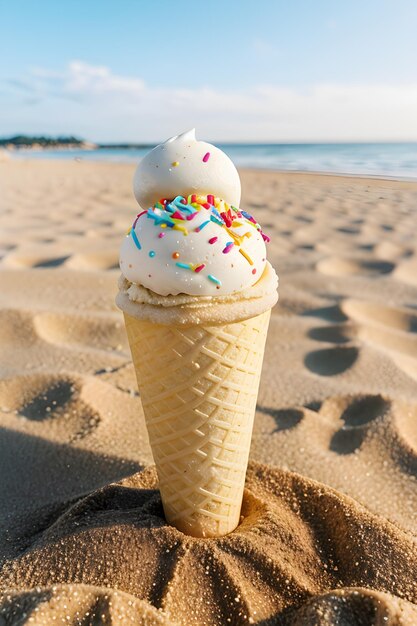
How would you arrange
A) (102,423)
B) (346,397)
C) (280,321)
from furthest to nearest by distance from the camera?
(280,321)
(346,397)
(102,423)

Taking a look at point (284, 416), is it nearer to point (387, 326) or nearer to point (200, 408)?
point (200, 408)

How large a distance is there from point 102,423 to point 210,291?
1.15 meters

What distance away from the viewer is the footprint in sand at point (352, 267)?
13.9ft

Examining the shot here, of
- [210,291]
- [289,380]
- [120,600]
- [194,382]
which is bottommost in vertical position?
[289,380]

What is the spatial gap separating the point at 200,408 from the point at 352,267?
338 cm

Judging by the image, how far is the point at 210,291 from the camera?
1.21 m

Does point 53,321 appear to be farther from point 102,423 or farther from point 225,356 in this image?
point 225,356

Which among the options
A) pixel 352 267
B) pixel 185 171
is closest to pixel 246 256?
pixel 185 171

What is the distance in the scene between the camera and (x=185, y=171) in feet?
4.29

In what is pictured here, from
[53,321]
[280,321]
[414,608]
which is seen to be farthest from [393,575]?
[53,321]

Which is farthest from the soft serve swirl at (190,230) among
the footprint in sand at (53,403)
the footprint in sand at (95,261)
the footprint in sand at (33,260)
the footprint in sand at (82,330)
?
the footprint in sand at (33,260)

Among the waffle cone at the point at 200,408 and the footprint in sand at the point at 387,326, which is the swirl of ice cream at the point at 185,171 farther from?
the footprint in sand at the point at 387,326

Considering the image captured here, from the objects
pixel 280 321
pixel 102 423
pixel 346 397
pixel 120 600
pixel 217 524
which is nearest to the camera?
pixel 120 600

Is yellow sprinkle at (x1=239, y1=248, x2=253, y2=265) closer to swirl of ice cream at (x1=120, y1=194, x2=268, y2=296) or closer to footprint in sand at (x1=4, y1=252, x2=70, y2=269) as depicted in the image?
swirl of ice cream at (x1=120, y1=194, x2=268, y2=296)
